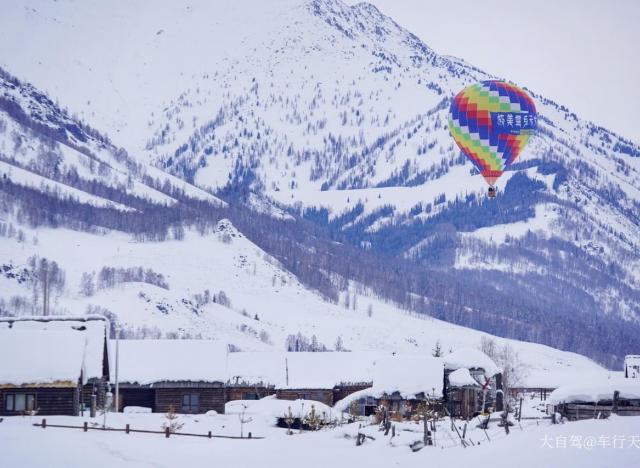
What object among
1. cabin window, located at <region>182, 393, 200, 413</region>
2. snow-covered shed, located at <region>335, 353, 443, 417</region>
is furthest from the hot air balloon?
cabin window, located at <region>182, 393, 200, 413</region>

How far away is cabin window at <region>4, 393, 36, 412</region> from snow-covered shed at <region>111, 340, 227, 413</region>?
13.0 m

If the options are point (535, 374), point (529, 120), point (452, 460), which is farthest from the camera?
point (535, 374)

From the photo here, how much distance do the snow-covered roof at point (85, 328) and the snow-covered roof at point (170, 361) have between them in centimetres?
893

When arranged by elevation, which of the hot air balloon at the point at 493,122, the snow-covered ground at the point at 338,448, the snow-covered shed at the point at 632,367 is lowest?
the snow-covered ground at the point at 338,448

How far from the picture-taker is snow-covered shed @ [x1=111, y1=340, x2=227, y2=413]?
87.8 metres

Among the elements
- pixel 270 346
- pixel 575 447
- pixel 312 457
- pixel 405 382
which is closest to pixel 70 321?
pixel 405 382

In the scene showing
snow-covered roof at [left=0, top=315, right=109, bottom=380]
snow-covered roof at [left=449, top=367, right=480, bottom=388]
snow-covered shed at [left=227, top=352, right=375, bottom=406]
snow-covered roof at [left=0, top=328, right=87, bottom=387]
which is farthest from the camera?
snow-covered shed at [left=227, top=352, right=375, bottom=406]

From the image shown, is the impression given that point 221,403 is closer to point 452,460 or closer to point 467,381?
point 467,381

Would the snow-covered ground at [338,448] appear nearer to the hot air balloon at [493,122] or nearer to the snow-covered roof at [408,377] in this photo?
the snow-covered roof at [408,377]

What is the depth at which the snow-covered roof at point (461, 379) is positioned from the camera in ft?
282

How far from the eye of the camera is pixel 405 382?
86500mm

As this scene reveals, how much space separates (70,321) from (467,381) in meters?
27.9

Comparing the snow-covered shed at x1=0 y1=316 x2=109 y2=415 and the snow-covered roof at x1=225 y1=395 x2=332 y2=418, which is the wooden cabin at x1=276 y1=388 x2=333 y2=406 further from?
the snow-covered shed at x1=0 y1=316 x2=109 y2=415

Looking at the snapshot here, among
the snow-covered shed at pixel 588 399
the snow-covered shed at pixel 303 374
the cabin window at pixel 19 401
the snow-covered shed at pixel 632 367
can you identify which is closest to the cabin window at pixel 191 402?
the snow-covered shed at pixel 303 374
